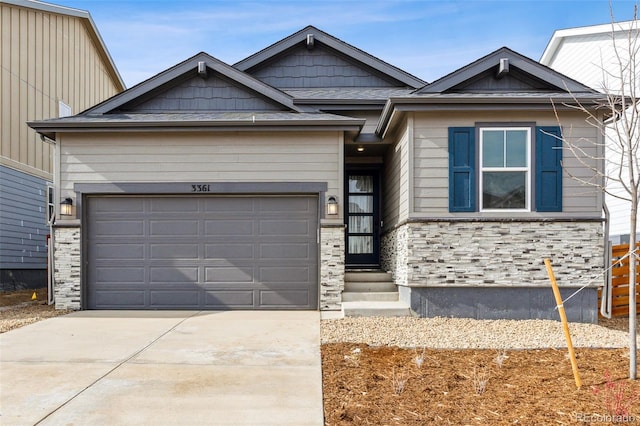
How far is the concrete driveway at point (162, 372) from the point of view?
445 centimetres

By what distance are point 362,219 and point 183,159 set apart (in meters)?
4.53

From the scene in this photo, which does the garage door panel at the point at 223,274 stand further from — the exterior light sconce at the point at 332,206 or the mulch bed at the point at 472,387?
the mulch bed at the point at 472,387

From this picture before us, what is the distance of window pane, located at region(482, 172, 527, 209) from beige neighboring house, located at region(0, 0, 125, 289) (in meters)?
9.41

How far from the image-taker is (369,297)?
32.3 feet

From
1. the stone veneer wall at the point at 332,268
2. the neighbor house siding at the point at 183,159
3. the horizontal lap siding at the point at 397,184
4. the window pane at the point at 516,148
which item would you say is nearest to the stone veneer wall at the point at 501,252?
the horizontal lap siding at the point at 397,184

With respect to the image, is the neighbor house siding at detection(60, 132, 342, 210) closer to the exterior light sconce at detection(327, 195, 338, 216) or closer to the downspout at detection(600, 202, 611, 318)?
the exterior light sconce at detection(327, 195, 338, 216)

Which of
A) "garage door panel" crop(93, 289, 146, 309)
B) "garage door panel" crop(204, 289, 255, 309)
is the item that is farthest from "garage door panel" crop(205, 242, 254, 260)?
"garage door panel" crop(93, 289, 146, 309)

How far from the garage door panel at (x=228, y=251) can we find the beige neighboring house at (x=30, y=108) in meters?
4.59

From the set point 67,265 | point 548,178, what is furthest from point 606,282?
point 67,265

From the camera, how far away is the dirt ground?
4270mm

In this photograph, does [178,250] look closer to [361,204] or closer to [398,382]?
[361,204]

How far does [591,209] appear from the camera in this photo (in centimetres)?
877

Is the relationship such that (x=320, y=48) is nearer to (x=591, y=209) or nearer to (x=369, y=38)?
(x=369, y=38)

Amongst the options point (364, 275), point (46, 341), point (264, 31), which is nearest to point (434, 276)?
point (364, 275)
